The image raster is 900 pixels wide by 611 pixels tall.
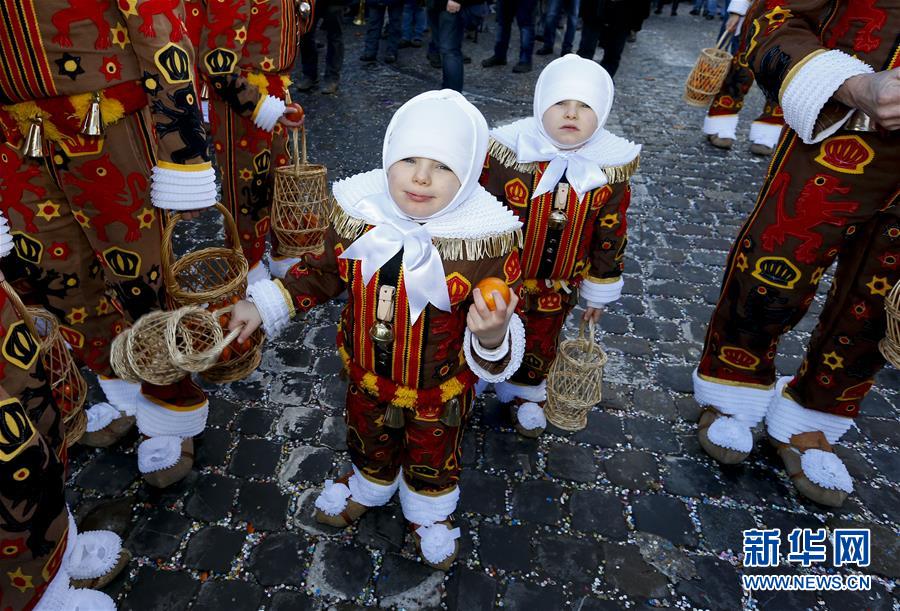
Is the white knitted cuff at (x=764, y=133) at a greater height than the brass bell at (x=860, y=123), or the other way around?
the brass bell at (x=860, y=123)

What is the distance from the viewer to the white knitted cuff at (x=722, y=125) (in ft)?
23.6

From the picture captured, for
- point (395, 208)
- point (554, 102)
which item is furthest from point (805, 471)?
→ point (395, 208)

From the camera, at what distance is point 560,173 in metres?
2.63

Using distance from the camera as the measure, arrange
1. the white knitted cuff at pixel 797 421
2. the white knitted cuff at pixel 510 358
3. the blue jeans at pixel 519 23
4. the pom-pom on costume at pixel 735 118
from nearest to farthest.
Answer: the white knitted cuff at pixel 510 358, the white knitted cuff at pixel 797 421, the pom-pom on costume at pixel 735 118, the blue jeans at pixel 519 23

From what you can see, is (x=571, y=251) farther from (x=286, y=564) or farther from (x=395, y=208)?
(x=286, y=564)

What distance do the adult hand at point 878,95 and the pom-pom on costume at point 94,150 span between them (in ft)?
8.44

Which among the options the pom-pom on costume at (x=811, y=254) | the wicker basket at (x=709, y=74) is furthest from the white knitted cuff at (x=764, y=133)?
the pom-pom on costume at (x=811, y=254)

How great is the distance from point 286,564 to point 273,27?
9.91 feet

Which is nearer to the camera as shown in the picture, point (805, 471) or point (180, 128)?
point (180, 128)

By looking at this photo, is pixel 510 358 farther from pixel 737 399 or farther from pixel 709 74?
pixel 709 74

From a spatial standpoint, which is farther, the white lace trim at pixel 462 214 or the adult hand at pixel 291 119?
the adult hand at pixel 291 119

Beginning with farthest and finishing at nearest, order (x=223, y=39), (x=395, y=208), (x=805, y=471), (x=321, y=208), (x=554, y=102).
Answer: (x=321, y=208) < (x=223, y=39) < (x=805, y=471) < (x=554, y=102) < (x=395, y=208)

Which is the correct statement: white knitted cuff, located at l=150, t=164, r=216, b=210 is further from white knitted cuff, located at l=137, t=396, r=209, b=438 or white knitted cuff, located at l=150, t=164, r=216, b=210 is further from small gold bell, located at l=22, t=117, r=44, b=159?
white knitted cuff, located at l=137, t=396, r=209, b=438

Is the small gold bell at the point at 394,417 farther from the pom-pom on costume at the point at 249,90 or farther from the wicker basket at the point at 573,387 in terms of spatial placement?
the pom-pom on costume at the point at 249,90
